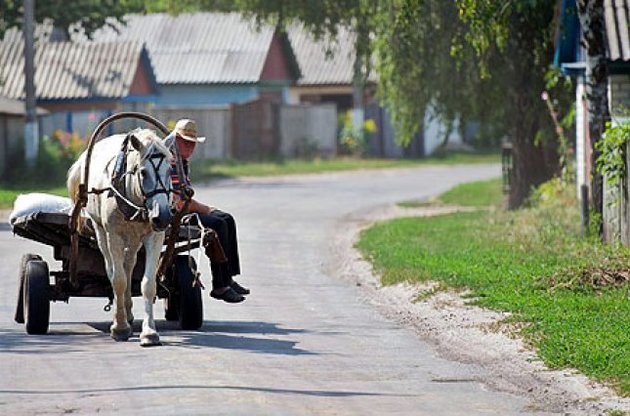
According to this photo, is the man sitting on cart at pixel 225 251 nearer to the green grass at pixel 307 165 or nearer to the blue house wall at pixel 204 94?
the green grass at pixel 307 165

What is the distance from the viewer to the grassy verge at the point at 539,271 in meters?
12.2

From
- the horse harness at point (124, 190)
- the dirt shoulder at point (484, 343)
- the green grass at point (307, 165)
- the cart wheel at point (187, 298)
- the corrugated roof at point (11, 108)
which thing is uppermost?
the corrugated roof at point (11, 108)

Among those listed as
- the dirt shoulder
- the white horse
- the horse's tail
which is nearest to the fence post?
the dirt shoulder

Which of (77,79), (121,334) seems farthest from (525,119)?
(77,79)

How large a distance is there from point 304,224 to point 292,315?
12257 millimetres

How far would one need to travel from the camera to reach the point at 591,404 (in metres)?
10.2

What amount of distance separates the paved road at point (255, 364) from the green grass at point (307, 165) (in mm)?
24048

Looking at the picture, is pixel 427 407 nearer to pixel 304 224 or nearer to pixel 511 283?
pixel 511 283

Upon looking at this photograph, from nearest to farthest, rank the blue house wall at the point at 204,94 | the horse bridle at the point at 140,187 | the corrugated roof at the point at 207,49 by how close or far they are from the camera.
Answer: the horse bridle at the point at 140,187, the corrugated roof at the point at 207,49, the blue house wall at the point at 204,94

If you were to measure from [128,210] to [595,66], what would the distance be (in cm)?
810

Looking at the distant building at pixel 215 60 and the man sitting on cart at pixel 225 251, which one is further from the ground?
the distant building at pixel 215 60

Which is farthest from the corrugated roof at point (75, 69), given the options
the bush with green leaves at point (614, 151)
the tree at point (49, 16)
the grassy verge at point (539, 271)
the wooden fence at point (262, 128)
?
the bush with green leaves at point (614, 151)

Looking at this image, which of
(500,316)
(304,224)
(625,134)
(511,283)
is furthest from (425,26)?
(500,316)

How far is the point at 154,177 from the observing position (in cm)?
1242
